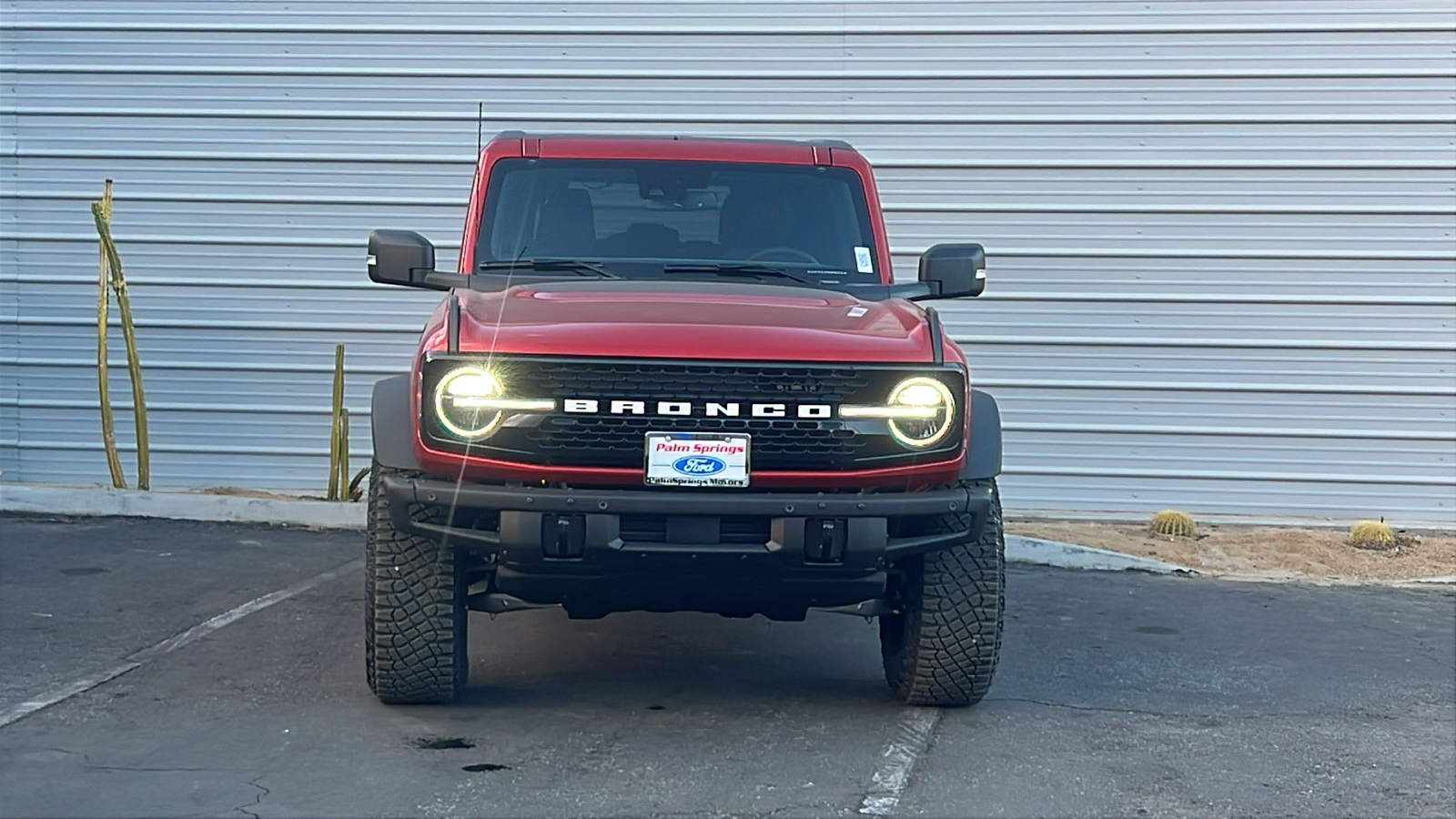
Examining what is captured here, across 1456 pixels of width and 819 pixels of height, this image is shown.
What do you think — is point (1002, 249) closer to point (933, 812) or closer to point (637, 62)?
point (637, 62)

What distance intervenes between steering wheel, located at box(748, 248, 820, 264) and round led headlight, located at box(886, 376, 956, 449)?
1.34 meters

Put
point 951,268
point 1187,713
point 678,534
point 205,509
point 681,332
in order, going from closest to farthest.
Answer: point 678,534 → point 681,332 → point 1187,713 → point 951,268 → point 205,509

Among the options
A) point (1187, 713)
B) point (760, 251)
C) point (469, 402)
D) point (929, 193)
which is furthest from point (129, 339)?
point (1187, 713)

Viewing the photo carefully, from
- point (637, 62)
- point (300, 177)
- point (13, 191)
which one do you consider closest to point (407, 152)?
point (300, 177)

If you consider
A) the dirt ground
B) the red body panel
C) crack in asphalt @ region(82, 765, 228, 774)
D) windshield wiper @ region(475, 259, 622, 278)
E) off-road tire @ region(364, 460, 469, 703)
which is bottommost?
the dirt ground

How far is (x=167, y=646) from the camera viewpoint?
21.0ft

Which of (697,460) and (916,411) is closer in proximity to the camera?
(697,460)

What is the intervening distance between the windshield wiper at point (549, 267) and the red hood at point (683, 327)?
0.41 metres

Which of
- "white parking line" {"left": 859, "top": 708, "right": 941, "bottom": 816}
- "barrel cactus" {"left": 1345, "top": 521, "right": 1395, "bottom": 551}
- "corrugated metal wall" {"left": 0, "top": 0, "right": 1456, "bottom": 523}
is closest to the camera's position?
"white parking line" {"left": 859, "top": 708, "right": 941, "bottom": 816}

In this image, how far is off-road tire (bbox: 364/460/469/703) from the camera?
5184 mm

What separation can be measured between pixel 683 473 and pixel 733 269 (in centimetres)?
139

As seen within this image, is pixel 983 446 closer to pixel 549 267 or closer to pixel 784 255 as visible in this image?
pixel 784 255

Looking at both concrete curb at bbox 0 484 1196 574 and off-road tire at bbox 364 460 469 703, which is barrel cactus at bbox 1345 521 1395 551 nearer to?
concrete curb at bbox 0 484 1196 574

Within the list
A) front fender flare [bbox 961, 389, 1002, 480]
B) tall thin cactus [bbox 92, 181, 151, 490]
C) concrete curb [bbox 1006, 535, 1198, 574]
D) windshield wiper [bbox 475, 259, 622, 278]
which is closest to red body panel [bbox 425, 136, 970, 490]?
front fender flare [bbox 961, 389, 1002, 480]
